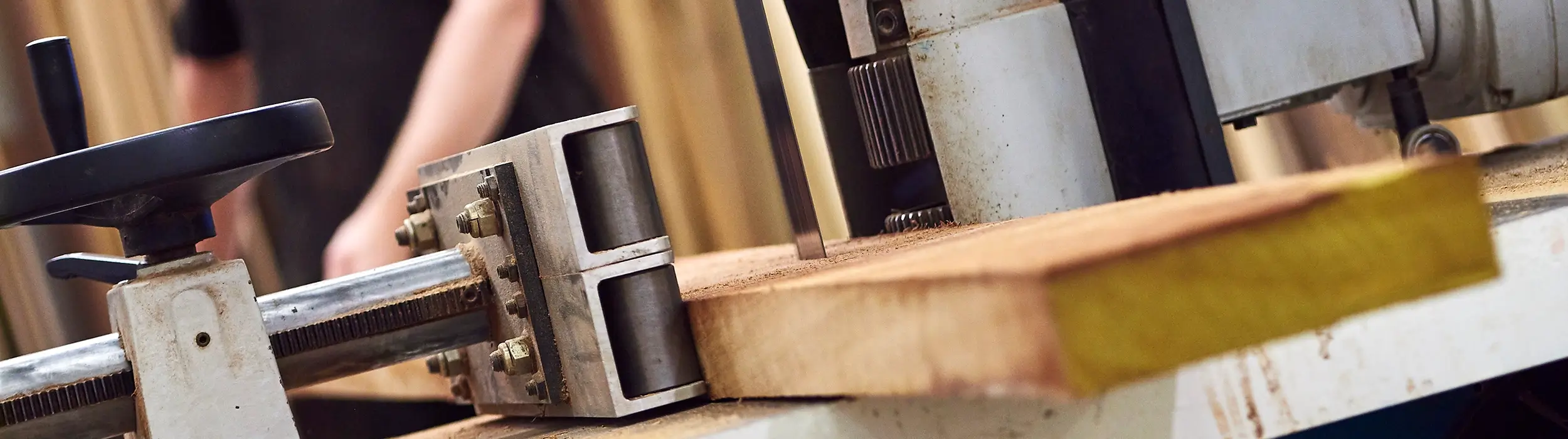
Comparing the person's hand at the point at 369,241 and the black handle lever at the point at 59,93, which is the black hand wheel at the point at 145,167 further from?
Result: the person's hand at the point at 369,241

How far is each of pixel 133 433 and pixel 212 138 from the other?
0.81ft

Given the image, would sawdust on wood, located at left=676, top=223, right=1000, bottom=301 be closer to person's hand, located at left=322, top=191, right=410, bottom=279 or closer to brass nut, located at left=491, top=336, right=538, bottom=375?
brass nut, located at left=491, top=336, right=538, bottom=375

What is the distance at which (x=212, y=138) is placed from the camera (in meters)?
0.57

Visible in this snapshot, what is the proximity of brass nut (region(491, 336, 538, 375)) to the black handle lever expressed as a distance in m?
0.24

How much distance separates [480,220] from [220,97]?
179 centimetres

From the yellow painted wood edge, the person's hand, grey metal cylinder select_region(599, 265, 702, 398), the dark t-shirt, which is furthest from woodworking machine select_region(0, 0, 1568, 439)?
the dark t-shirt

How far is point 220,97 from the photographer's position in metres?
2.26

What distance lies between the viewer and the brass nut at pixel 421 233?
877 mm

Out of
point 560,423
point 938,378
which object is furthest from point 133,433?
point 938,378

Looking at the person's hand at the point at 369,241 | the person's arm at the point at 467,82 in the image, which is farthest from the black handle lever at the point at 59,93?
the person's arm at the point at 467,82

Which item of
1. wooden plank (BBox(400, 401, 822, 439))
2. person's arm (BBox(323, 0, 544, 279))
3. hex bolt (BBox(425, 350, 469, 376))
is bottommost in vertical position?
wooden plank (BBox(400, 401, 822, 439))

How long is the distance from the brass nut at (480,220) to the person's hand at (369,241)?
769 mm

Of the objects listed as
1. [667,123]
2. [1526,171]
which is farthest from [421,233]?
[667,123]

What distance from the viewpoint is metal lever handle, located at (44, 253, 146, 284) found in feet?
2.40
